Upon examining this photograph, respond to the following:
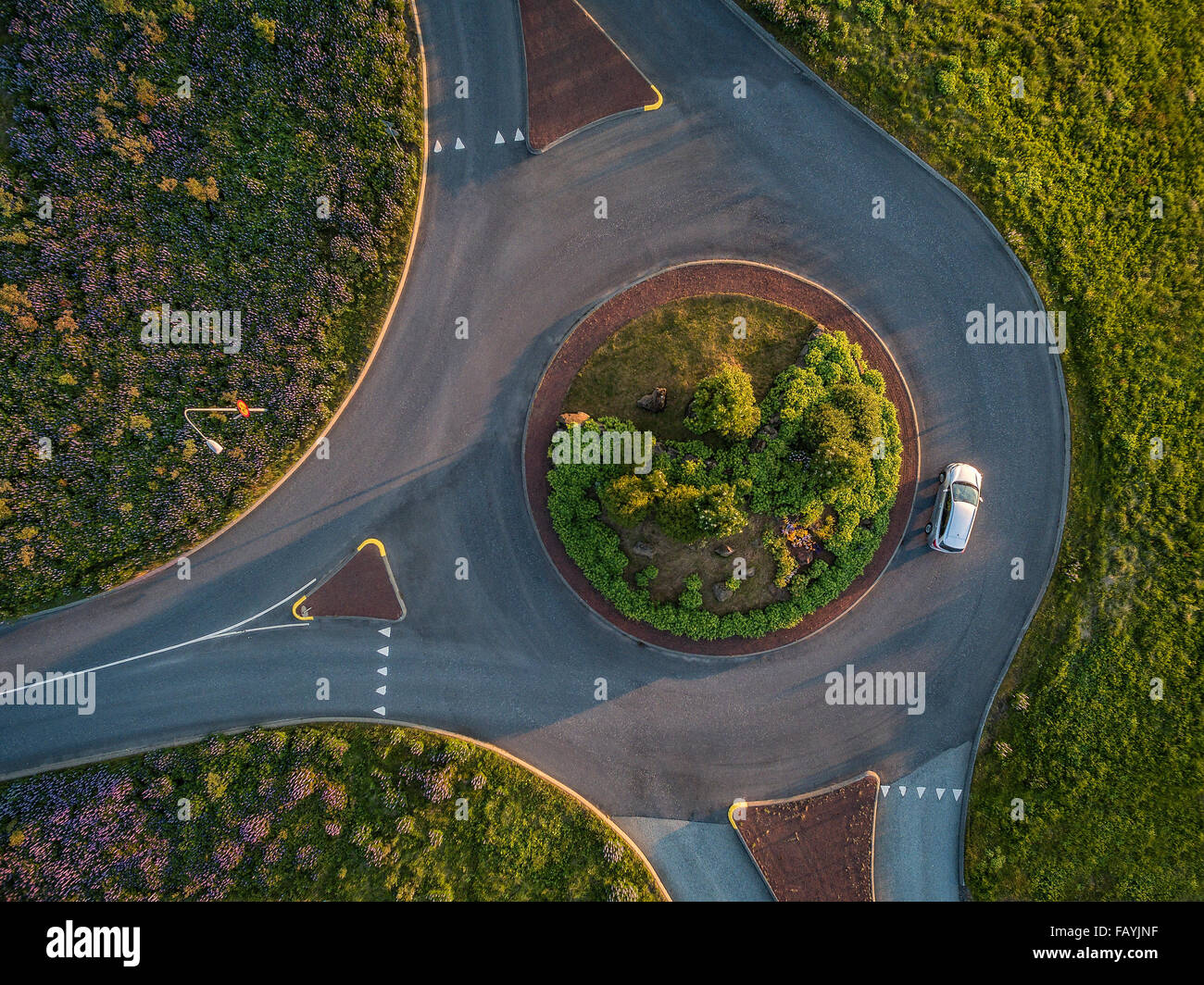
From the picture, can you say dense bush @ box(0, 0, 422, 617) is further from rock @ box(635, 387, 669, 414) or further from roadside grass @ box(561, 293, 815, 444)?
rock @ box(635, 387, 669, 414)

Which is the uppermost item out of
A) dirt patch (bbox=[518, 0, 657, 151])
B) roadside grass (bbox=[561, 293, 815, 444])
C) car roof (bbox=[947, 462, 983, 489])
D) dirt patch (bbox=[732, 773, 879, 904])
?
dirt patch (bbox=[518, 0, 657, 151])

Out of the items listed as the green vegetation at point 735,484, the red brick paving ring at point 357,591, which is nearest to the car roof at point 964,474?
the green vegetation at point 735,484

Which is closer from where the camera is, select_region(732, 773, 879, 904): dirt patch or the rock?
the rock

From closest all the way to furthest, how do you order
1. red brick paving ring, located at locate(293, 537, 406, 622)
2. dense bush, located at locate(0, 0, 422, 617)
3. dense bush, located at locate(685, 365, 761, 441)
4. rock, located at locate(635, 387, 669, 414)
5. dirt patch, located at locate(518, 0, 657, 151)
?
dense bush, located at locate(685, 365, 761, 441) → dense bush, located at locate(0, 0, 422, 617) → rock, located at locate(635, 387, 669, 414) → dirt patch, located at locate(518, 0, 657, 151) → red brick paving ring, located at locate(293, 537, 406, 622)

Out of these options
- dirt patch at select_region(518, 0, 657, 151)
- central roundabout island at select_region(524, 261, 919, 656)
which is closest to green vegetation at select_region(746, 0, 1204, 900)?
dirt patch at select_region(518, 0, 657, 151)

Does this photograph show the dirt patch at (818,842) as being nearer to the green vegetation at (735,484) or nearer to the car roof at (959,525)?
the green vegetation at (735,484)
